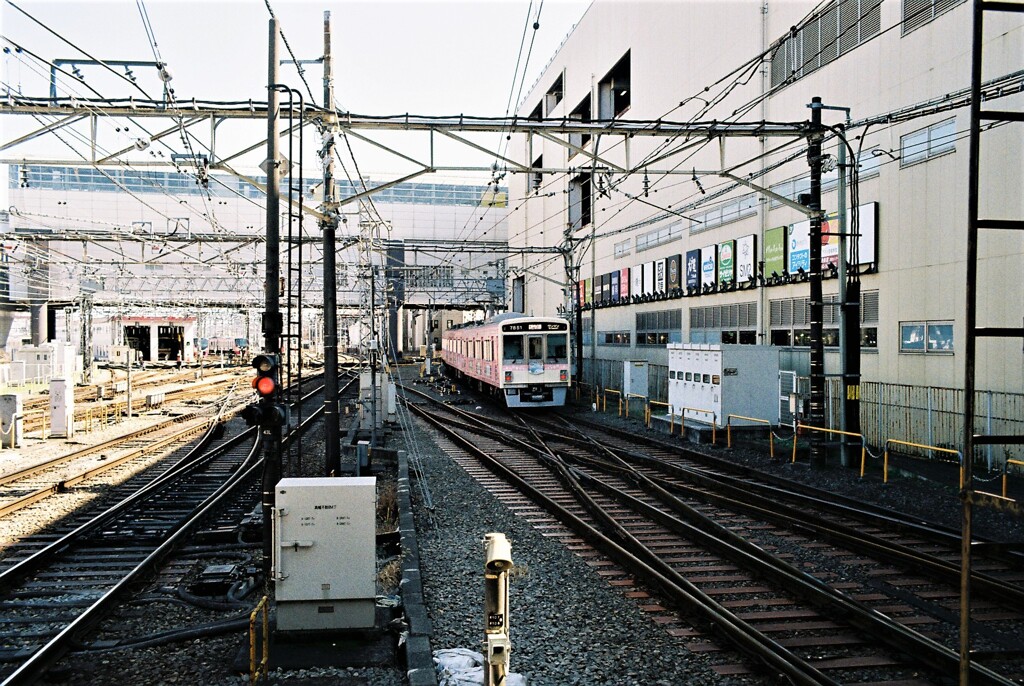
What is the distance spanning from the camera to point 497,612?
14.1ft

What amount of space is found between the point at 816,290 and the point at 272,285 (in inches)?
395

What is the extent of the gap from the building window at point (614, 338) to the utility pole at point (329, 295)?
22.3 m

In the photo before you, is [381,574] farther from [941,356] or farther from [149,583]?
[941,356]

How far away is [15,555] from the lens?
8891 millimetres

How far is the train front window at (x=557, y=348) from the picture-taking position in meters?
26.1

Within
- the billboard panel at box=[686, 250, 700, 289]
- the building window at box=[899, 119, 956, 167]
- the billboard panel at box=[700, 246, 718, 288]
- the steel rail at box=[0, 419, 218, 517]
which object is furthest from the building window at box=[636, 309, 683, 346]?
the steel rail at box=[0, 419, 218, 517]

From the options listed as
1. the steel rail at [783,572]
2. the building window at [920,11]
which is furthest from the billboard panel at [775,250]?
the steel rail at [783,572]

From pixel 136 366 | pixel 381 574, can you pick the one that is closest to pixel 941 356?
pixel 381 574

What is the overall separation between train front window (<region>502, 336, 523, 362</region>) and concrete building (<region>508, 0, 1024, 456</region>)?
525 centimetres

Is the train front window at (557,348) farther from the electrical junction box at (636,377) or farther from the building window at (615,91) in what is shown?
the building window at (615,91)

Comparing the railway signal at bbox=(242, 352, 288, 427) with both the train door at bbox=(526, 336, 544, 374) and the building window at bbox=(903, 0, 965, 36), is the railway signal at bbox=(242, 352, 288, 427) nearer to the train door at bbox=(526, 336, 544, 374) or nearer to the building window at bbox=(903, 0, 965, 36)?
the building window at bbox=(903, 0, 965, 36)

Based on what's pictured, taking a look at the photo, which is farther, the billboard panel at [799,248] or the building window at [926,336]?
the billboard panel at [799,248]

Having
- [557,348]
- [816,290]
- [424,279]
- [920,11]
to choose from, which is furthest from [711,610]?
[424,279]

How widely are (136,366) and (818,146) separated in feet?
182
